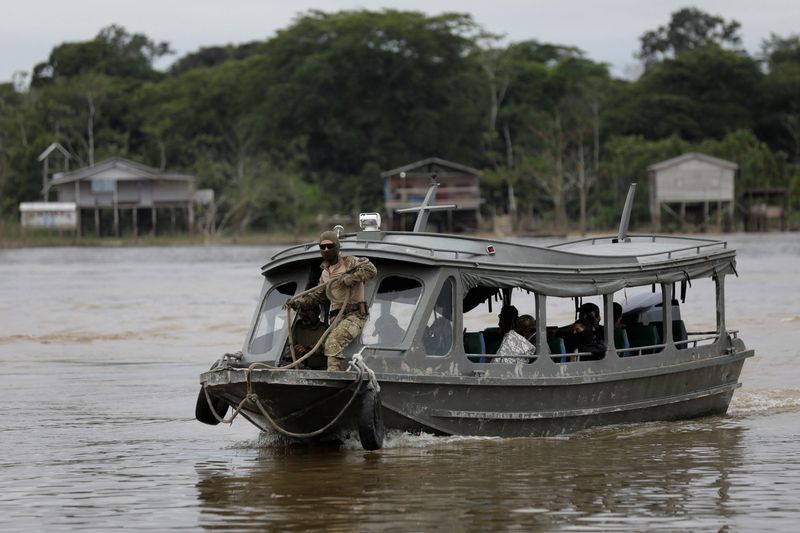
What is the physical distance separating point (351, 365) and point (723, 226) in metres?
64.6

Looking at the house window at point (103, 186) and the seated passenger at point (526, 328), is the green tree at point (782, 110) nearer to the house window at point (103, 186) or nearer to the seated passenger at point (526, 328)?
the house window at point (103, 186)

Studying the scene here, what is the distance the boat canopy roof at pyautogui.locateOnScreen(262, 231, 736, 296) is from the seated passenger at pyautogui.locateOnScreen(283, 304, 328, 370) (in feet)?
1.71

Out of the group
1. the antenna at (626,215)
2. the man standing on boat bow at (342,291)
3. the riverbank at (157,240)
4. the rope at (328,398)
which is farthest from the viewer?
the riverbank at (157,240)

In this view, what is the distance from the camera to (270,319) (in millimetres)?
13922

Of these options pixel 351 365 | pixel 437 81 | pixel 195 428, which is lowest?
pixel 195 428

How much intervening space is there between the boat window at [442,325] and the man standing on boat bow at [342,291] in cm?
65

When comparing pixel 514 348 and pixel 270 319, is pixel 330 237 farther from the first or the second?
pixel 514 348

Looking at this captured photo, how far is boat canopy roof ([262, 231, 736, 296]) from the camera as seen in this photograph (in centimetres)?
1335

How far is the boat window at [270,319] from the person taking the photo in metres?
13.8

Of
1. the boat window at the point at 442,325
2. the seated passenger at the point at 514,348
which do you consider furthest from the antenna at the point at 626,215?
the boat window at the point at 442,325

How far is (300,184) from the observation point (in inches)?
3041

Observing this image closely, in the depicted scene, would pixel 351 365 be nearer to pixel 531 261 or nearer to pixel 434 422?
pixel 434 422

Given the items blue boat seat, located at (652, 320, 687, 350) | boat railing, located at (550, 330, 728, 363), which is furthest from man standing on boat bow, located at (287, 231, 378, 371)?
blue boat seat, located at (652, 320, 687, 350)

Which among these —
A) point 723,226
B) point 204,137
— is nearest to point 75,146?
point 204,137
